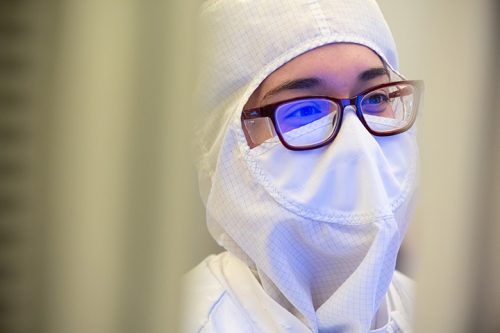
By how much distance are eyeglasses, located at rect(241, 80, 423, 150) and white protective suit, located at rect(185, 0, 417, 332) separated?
2cm

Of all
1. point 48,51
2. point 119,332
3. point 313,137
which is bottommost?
point 119,332

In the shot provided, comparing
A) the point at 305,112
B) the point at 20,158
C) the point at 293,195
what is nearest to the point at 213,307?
the point at 293,195

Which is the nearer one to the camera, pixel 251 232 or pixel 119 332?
pixel 119 332

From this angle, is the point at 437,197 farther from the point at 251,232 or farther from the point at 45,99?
the point at 45,99

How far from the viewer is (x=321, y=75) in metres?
0.95

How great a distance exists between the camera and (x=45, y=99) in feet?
2.03

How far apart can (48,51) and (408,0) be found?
1.99ft

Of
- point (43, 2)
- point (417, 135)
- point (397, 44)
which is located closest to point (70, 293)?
point (43, 2)

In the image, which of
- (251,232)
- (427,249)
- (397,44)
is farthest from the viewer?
(397,44)

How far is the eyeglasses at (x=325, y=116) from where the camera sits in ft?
3.05

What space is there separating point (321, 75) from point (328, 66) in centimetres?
2

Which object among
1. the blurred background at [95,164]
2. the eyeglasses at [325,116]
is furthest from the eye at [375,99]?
the blurred background at [95,164]

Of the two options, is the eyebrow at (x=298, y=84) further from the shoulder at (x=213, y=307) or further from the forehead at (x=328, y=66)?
the shoulder at (x=213, y=307)

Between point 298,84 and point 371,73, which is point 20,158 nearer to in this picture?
point 298,84
